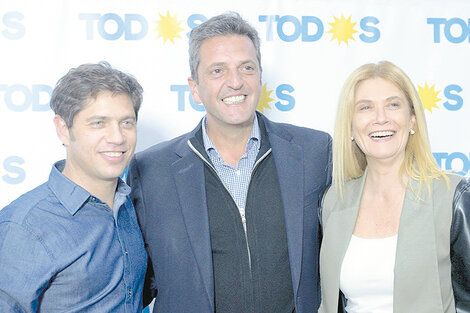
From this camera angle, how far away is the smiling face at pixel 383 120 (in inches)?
71.4

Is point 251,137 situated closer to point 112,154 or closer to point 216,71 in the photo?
point 216,71

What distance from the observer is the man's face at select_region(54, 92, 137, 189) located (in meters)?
1.58

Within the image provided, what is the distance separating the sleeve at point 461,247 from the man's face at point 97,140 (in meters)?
1.14

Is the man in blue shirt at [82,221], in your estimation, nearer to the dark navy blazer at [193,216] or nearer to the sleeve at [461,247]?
the dark navy blazer at [193,216]

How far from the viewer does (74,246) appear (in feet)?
4.80

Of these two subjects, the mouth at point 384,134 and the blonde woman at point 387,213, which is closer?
the blonde woman at point 387,213

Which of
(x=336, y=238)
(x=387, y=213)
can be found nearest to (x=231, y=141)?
(x=336, y=238)

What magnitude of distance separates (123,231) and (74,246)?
0.25 m

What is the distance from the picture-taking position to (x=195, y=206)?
1947 mm

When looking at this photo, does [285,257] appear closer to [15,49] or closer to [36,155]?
[36,155]

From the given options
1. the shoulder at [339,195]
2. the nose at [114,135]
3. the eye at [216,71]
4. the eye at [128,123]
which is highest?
the eye at [216,71]

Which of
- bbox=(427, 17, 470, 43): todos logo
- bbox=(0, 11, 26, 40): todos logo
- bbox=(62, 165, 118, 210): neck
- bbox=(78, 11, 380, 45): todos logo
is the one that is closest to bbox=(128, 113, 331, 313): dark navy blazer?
bbox=(62, 165, 118, 210): neck

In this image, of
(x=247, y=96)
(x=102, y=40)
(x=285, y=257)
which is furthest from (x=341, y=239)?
(x=102, y=40)

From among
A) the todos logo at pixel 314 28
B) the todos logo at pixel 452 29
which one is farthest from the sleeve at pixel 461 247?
the todos logo at pixel 452 29
